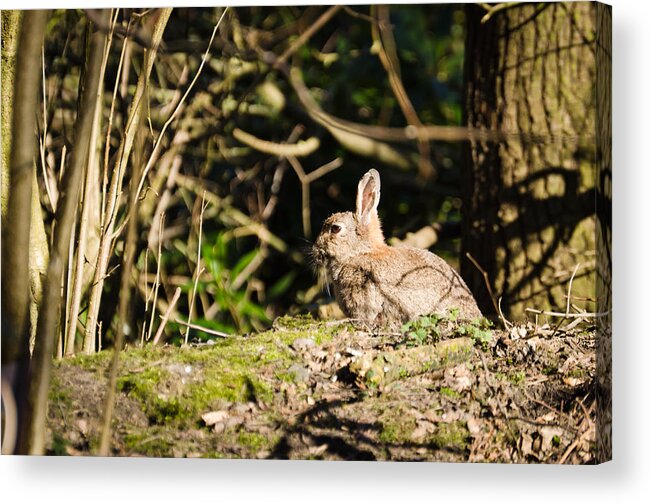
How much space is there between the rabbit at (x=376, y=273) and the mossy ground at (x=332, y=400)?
17 cm

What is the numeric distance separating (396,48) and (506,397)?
2869mm

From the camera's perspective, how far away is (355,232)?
5562 mm

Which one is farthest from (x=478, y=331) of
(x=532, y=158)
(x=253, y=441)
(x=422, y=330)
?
(x=253, y=441)

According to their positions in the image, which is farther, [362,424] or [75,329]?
[75,329]

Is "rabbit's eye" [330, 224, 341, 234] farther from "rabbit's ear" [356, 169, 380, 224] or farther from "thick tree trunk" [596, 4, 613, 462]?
"thick tree trunk" [596, 4, 613, 462]

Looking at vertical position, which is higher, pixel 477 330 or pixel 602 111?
pixel 602 111

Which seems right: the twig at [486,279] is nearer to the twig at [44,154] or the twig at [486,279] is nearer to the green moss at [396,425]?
the green moss at [396,425]

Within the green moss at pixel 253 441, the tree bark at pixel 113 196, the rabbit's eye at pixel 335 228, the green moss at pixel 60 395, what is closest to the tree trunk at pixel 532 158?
the rabbit's eye at pixel 335 228

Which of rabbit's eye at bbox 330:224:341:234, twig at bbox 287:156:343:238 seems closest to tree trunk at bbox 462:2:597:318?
rabbit's eye at bbox 330:224:341:234

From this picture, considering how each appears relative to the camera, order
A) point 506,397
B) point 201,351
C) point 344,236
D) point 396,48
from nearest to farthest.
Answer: point 506,397 < point 201,351 < point 344,236 < point 396,48

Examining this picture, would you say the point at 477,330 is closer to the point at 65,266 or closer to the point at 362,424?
the point at 362,424

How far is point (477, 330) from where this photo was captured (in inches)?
198

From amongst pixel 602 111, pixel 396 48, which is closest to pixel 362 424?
pixel 602 111

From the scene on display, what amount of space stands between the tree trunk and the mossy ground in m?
0.50
